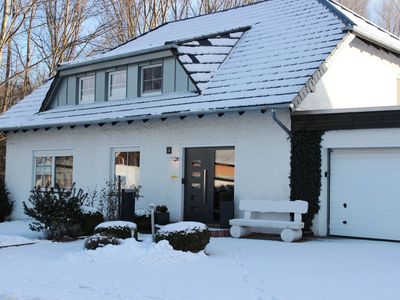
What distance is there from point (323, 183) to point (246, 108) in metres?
2.63

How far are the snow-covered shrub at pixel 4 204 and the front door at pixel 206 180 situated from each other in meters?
7.83

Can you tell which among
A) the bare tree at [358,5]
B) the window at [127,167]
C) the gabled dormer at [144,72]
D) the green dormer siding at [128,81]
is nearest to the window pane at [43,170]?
the gabled dormer at [144,72]

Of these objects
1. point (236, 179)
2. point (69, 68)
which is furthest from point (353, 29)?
point (69, 68)

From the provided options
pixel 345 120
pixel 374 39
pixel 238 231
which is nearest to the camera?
pixel 345 120

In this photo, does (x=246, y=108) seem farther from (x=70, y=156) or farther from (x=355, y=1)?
(x=355, y=1)

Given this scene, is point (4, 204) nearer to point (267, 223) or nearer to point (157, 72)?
point (157, 72)

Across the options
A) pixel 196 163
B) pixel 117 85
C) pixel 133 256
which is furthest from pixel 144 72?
pixel 133 256

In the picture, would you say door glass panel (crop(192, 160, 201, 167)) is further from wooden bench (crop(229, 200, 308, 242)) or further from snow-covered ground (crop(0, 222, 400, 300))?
snow-covered ground (crop(0, 222, 400, 300))

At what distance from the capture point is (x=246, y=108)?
1348 centimetres

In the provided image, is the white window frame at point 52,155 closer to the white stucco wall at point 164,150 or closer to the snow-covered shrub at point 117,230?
the white stucco wall at point 164,150

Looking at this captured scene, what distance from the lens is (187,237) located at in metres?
10.5

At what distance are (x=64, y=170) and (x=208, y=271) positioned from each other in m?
11.5

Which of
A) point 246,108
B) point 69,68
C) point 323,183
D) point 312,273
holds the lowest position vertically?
point 312,273

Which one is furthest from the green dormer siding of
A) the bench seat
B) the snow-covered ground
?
the snow-covered ground
